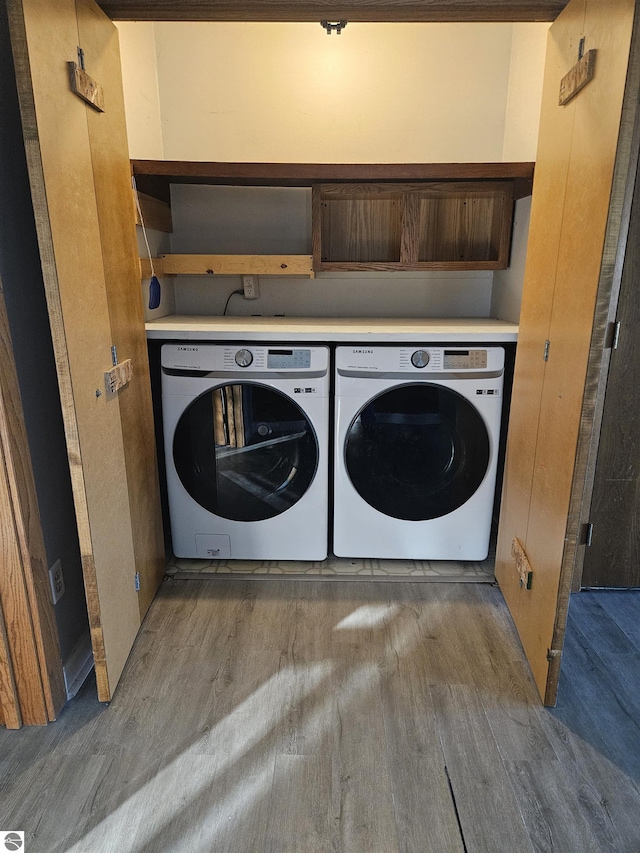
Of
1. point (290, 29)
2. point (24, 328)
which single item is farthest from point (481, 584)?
point (290, 29)

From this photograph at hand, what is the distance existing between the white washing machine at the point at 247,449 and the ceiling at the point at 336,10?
97 centimetres

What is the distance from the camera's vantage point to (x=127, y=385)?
165 cm

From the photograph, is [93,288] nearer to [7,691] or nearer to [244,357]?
[244,357]

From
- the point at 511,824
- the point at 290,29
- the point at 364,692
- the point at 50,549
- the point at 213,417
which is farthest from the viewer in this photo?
the point at 290,29

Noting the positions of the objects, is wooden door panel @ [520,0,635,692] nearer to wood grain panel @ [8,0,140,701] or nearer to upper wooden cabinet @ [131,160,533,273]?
upper wooden cabinet @ [131,160,533,273]

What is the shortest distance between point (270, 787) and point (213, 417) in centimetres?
120

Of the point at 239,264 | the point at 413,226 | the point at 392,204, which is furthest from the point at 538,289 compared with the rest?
the point at 239,264

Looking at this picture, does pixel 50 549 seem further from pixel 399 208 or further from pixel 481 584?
pixel 399 208

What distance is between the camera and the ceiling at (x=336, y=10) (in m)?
1.37

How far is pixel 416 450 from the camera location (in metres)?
2.01

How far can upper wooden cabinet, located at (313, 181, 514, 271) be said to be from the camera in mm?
2281

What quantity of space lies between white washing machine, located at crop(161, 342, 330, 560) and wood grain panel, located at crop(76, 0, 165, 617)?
119 mm

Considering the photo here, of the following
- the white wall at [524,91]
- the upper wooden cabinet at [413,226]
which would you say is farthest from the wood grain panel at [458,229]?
the white wall at [524,91]

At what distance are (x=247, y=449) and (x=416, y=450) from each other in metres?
0.65
